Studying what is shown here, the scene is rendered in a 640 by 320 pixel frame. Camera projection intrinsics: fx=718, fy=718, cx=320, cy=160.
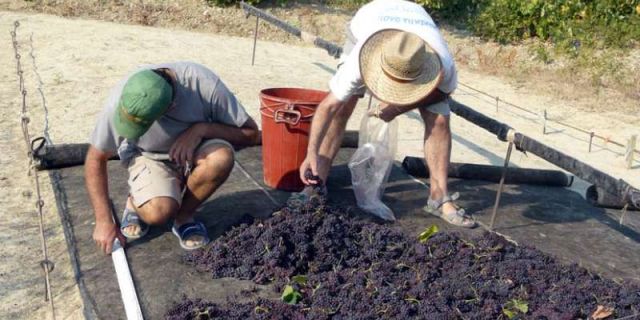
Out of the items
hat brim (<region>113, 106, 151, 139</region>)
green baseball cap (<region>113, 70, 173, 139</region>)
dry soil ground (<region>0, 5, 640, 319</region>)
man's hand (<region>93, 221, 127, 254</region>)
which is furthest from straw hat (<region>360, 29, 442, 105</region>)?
dry soil ground (<region>0, 5, 640, 319</region>)

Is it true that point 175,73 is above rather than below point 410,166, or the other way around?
above

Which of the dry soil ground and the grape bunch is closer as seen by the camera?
the grape bunch

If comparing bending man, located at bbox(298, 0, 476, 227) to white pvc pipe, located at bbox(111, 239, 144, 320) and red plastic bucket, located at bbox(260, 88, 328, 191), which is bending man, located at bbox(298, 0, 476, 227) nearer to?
red plastic bucket, located at bbox(260, 88, 328, 191)

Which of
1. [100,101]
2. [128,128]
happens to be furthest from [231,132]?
[100,101]

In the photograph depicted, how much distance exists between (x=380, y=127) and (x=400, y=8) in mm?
691

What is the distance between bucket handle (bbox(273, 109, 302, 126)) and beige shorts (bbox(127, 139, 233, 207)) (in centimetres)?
65

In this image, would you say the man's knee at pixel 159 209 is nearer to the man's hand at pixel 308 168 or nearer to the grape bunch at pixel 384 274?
the grape bunch at pixel 384 274

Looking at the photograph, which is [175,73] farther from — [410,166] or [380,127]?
[410,166]

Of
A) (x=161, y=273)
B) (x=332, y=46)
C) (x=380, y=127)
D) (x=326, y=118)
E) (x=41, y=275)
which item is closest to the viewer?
(x=161, y=273)

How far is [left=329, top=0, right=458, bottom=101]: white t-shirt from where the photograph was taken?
145 inches

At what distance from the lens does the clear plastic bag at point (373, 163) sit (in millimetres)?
4027

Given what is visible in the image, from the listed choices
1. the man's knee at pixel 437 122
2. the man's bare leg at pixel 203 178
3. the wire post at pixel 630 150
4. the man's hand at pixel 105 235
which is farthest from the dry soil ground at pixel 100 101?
the man's knee at pixel 437 122

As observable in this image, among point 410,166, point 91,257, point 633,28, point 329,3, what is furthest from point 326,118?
point 329,3

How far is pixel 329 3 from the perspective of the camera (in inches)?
484
